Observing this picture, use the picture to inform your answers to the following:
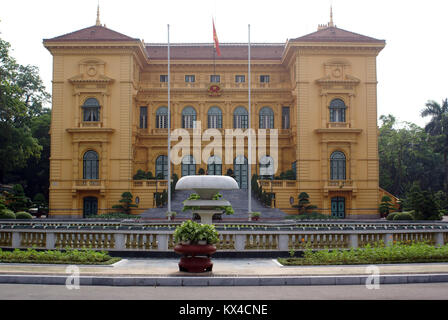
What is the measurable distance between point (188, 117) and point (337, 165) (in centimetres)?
1567

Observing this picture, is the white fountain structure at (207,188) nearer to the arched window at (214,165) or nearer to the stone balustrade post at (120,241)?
the stone balustrade post at (120,241)

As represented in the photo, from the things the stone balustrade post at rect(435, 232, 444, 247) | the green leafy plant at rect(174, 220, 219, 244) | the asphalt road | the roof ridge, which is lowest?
the asphalt road

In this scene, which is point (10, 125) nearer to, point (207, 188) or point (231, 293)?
point (207, 188)

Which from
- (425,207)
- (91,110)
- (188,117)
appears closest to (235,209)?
(188,117)

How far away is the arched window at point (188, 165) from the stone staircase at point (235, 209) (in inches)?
216

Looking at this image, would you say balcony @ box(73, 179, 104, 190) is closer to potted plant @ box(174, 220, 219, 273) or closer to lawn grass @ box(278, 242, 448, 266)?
lawn grass @ box(278, 242, 448, 266)

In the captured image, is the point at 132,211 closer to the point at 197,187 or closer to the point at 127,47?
the point at 127,47

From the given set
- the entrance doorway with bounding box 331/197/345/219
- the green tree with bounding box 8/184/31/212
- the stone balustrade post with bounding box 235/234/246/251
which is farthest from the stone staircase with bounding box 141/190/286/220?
the stone balustrade post with bounding box 235/234/246/251

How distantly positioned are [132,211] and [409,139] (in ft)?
126

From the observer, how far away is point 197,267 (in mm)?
12883

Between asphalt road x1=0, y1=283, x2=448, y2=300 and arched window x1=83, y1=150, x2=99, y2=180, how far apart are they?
3634cm

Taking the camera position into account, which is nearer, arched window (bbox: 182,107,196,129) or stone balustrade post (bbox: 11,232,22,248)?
stone balustrade post (bbox: 11,232,22,248)

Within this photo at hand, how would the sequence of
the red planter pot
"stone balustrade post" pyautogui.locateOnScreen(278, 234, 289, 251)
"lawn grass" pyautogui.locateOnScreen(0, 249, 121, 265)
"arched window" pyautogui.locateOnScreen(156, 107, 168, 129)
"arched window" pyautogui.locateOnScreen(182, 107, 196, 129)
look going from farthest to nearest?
"arched window" pyautogui.locateOnScreen(156, 107, 168, 129) → "arched window" pyautogui.locateOnScreen(182, 107, 196, 129) → "stone balustrade post" pyautogui.locateOnScreen(278, 234, 289, 251) → "lawn grass" pyautogui.locateOnScreen(0, 249, 121, 265) → the red planter pot

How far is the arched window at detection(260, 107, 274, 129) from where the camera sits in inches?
2087
